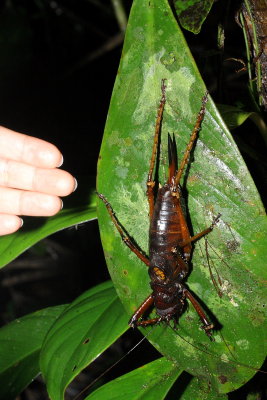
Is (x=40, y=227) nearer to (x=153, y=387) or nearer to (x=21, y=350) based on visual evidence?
(x=21, y=350)

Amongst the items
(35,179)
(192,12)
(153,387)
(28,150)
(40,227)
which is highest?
(192,12)

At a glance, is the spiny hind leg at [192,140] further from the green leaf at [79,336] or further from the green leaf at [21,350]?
the green leaf at [21,350]

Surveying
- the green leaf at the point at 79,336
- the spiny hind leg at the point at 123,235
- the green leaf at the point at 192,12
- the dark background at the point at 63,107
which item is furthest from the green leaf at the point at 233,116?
the dark background at the point at 63,107

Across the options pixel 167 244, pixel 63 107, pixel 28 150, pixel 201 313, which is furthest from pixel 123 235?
pixel 63 107

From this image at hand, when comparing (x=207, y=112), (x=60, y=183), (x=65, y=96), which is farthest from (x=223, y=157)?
(x=65, y=96)

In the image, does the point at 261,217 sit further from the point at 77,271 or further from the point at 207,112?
the point at 77,271

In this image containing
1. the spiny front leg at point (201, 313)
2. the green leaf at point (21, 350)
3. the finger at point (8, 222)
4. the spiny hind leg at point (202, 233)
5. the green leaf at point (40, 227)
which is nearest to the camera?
the spiny hind leg at point (202, 233)

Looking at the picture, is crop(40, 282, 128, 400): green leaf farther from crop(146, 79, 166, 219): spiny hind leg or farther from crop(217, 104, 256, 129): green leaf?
crop(217, 104, 256, 129): green leaf
